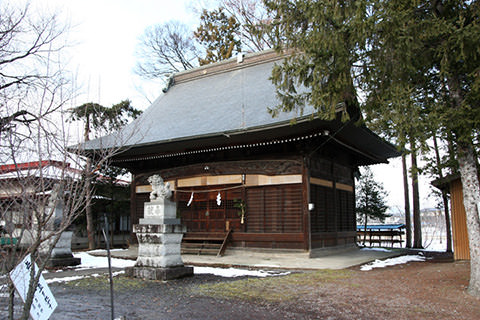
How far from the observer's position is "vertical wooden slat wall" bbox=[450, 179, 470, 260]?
1090 centimetres

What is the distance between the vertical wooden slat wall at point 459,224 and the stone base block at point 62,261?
1103 centimetres

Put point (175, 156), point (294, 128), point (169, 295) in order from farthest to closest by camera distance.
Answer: point (175, 156) < point (294, 128) < point (169, 295)

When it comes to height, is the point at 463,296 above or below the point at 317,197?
below

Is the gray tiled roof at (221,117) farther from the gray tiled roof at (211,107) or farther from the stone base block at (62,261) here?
the stone base block at (62,261)

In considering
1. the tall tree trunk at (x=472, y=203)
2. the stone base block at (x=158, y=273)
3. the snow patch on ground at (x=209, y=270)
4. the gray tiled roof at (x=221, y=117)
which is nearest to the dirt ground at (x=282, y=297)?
the stone base block at (x=158, y=273)

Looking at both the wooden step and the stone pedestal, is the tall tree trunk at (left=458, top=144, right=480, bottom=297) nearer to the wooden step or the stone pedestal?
the stone pedestal

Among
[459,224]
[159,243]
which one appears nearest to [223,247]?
[159,243]

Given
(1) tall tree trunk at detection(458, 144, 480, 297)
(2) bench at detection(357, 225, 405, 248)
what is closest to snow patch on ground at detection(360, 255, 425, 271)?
(1) tall tree trunk at detection(458, 144, 480, 297)

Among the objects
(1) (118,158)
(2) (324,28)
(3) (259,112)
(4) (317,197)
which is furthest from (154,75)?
(2) (324,28)

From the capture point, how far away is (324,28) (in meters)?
6.53

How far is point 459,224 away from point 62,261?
11.4 metres

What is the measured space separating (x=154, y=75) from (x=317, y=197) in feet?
51.0

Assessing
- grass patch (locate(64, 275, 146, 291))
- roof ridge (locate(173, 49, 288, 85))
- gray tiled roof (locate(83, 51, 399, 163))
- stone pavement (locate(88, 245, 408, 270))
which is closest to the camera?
grass patch (locate(64, 275, 146, 291))

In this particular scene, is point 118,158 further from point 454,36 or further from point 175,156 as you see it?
point 454,36
